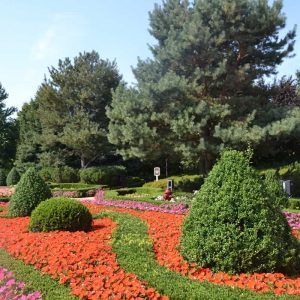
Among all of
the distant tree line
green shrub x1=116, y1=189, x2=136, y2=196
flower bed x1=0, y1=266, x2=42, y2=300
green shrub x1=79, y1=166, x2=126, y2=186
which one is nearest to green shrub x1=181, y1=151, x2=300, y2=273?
flower bed x1=0, y1=266, x2=42, y2=300

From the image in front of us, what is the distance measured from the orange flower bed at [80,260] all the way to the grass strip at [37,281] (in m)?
0.08

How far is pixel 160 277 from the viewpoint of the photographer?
4.23m

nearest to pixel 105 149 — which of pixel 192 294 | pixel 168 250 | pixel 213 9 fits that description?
pixel 213 9

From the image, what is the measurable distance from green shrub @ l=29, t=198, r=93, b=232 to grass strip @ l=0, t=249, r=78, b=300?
213 centimetres

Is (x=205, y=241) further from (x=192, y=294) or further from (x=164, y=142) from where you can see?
(x=164, y=142)

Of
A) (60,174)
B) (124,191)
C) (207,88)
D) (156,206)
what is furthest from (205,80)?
(60,174)

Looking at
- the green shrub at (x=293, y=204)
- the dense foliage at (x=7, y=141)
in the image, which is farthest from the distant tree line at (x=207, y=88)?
the dense foliage at (x=7, y=141)

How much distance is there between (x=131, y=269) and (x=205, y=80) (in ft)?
47.5

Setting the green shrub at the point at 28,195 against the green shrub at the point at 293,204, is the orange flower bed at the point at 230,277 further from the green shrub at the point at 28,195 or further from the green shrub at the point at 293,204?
the green shrub at the point at 293,204

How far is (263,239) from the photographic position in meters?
4.54

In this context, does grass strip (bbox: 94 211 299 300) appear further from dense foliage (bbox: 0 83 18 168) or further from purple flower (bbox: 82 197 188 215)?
dense foliage (bbox: 0 83 18 168)

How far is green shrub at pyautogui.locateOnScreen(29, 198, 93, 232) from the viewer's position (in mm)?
7523

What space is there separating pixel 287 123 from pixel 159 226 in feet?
34.1

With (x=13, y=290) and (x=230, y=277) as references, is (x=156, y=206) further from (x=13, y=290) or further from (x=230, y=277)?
(x=13, y=290)
